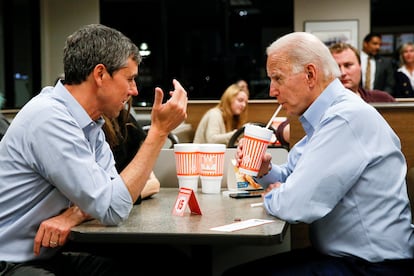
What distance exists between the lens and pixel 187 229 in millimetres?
1619

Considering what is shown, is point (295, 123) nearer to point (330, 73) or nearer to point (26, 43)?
point (330, 73)

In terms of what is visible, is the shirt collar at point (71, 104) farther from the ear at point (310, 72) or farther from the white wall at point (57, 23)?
the white wall at point (57, 23)

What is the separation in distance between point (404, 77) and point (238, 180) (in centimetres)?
545

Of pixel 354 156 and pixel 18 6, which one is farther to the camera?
pixel 18 6

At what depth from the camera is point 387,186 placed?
69.6 inches

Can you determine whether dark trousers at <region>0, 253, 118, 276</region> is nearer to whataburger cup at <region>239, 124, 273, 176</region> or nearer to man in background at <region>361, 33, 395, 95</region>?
whataburger cup at <region>239, 124, 273, 176</region>

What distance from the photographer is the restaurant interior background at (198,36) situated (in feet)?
28.3

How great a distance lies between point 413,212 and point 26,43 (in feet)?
24.0

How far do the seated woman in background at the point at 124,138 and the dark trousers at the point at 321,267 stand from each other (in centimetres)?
51

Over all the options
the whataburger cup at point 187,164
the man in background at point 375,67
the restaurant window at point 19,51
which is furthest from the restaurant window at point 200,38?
the whataburger cup at point 187,164

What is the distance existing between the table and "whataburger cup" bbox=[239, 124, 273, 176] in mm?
131

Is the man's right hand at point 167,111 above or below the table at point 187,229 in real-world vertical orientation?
above

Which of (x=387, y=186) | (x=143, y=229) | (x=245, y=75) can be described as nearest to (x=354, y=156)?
(x=387, y=186)

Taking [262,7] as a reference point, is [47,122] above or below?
below
